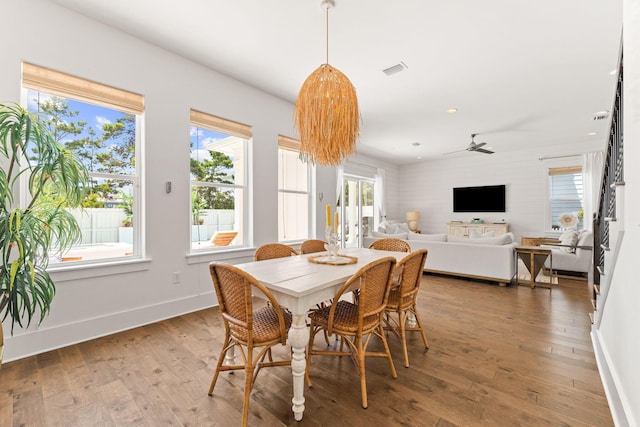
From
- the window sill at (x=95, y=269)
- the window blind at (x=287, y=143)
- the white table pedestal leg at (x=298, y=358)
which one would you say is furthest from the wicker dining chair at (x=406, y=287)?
the window blind at (x=287, y=143)

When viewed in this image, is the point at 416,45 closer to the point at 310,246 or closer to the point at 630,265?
the point at 310,246

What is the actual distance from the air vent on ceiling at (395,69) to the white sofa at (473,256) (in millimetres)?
3013

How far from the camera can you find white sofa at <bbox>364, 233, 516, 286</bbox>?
4398 millimetres

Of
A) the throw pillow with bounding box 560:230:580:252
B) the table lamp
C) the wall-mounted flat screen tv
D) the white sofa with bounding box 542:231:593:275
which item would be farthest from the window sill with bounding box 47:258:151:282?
the wall-mounted flat screen tv

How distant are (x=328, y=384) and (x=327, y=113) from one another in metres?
1.87

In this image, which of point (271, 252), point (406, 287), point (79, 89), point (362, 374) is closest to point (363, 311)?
point (362, 374)

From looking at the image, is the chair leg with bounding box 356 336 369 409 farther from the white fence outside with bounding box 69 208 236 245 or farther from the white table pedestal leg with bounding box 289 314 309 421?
the white fence outside with bounding box 69 208 236 245

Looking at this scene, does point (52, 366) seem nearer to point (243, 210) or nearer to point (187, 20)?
point (243, 210)

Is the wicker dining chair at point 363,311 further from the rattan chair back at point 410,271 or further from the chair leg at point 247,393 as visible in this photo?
the chair leg at point 247,393

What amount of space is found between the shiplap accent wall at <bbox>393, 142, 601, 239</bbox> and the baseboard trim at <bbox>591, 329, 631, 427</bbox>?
5818 millimetres

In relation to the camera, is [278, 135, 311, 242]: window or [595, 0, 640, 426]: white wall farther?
[278, 135, 311, 242]: window

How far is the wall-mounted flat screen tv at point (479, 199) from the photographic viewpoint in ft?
25.0

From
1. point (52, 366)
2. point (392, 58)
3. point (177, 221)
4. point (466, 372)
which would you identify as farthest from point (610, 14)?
point (52, 366)

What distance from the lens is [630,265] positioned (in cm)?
152
